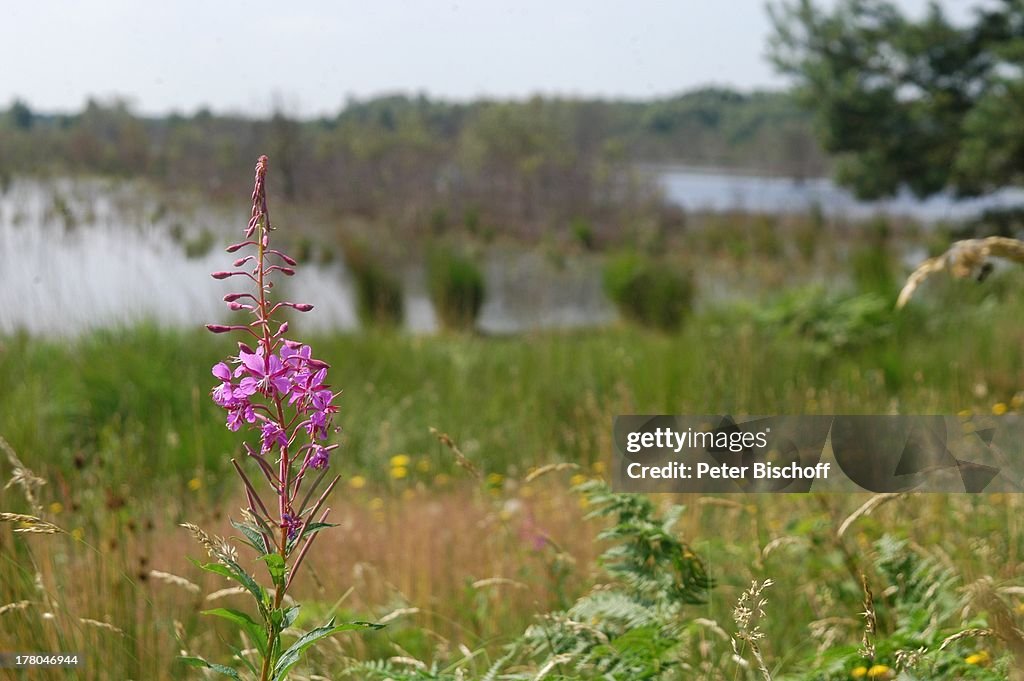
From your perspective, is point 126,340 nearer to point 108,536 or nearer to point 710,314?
point 108,536

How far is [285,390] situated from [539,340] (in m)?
6.25

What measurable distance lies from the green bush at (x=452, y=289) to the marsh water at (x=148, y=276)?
0.20m

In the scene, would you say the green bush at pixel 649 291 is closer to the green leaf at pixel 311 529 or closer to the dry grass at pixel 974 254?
the dry grass at pixel 974 254

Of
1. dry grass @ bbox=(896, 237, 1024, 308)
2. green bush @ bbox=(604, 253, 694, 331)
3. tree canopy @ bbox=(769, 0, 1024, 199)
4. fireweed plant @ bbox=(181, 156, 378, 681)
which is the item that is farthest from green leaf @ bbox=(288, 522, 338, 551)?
tree canopy @ bbox=(769, 0, 1024, 199)

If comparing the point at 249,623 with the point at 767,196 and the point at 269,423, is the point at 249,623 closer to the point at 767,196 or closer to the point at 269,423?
the point at 269,423

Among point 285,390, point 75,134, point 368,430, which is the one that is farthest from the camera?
point 75,134

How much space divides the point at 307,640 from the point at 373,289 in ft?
25.2

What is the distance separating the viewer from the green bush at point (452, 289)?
896cm

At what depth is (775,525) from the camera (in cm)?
305

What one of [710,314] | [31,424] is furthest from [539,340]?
[31,424]

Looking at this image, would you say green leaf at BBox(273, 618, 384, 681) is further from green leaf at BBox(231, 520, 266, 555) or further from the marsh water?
the marsh water

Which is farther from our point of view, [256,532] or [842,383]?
[842,383]

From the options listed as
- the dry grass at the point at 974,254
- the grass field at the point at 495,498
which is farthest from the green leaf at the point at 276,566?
the dry grass at the point at 974,254

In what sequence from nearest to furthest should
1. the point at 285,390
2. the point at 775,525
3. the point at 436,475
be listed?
the point at 285,390
the point at 775,525
the point at 436,475
